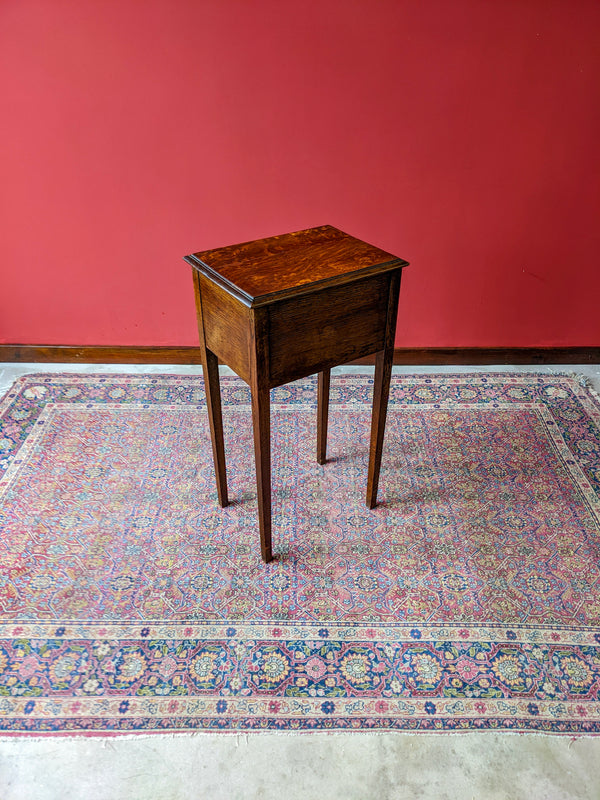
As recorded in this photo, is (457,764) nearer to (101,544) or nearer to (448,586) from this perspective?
(448,586)

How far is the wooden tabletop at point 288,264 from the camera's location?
165cm

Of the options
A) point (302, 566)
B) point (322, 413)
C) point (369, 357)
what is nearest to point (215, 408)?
point (322, 413)

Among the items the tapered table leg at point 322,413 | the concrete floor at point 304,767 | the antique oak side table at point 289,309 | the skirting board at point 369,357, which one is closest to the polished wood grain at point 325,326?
the antique oak side table at point 289,309

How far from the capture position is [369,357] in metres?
3.19

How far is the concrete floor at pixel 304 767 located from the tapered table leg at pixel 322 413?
1093 mm

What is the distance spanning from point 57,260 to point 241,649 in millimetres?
2052

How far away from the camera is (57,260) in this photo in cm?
298

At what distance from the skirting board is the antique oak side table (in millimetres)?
1202

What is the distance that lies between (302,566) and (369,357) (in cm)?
139

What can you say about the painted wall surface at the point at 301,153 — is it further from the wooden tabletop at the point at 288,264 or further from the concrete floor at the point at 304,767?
the concrete floor at the point at 304,767

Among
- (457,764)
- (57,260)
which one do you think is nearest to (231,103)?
(57,260)

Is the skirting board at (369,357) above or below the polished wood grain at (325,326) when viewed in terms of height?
below

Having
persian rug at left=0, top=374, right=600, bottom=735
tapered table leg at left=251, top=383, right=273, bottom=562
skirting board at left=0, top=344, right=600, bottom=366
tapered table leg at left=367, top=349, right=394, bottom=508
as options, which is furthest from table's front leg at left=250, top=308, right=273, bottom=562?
skirting board at left=0, top=344, right=600, bottom=366

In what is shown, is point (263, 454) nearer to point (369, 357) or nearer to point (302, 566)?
A: point (302, 566)
